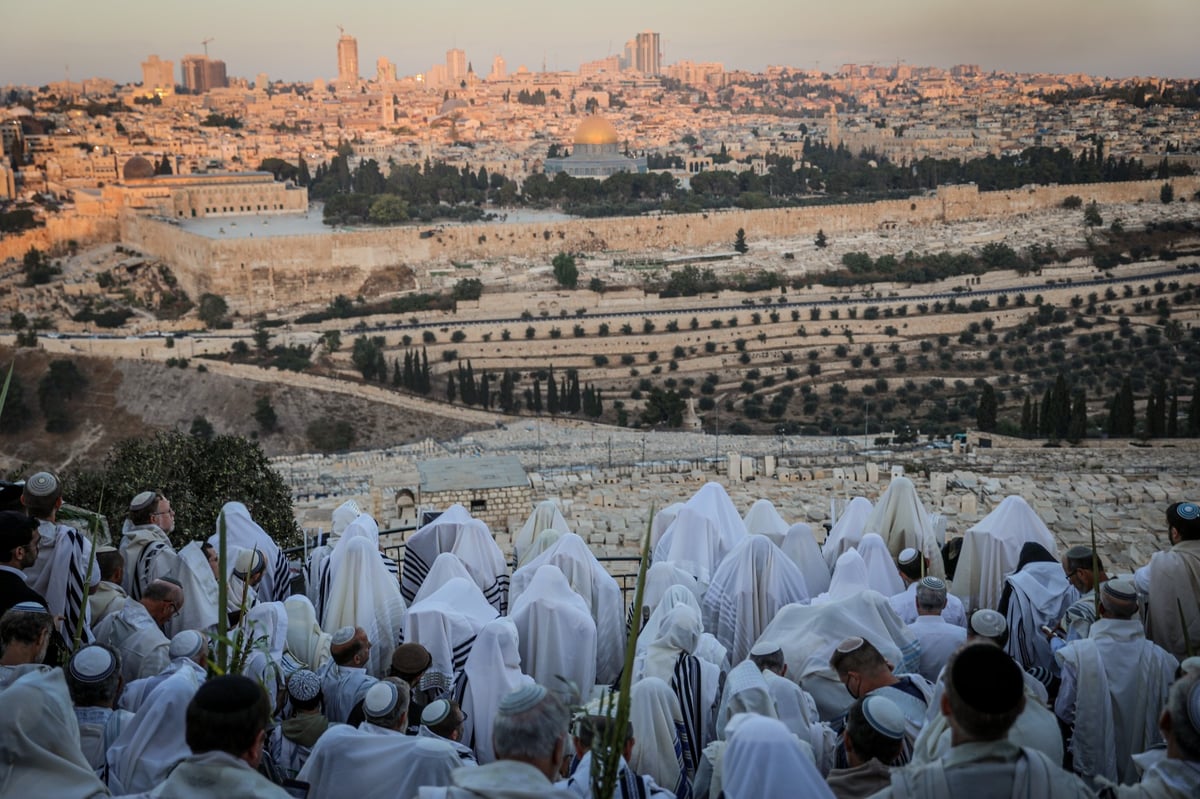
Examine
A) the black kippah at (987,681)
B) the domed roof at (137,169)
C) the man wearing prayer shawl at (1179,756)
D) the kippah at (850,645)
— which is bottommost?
the kippah at (850,645)

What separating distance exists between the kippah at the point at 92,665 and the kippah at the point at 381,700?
545mm

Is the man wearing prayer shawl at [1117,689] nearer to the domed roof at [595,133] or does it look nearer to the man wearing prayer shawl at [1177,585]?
the man wearing prayer shawl at [1177,585]

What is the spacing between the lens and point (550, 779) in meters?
2.07

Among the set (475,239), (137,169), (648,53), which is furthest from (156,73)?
(475,239)

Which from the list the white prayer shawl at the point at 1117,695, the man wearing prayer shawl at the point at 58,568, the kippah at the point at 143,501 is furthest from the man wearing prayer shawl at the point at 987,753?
the kippah at the point at 143,501

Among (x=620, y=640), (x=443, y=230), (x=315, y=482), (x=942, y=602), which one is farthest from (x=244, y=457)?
(x=443, y=230)

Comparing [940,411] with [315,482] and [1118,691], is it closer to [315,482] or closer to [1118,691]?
[315,482]

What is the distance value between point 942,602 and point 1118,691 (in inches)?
29.5

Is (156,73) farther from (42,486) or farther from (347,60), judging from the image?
(42,486)

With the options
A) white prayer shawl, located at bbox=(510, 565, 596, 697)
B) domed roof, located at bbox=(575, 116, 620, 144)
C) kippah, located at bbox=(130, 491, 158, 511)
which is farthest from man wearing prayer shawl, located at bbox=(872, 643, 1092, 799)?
domed roof, located at bbox=(575, 116, 620, 144)

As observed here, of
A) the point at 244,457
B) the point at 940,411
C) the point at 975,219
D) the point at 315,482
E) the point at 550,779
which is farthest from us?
the point at 975,219

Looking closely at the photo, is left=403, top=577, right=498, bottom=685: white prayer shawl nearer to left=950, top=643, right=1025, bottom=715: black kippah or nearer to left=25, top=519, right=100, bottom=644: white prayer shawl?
left=25, top=519, right=100, bottom=644: white prayer shawl

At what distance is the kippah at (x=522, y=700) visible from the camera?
2.06 m

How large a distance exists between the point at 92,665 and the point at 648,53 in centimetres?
12238
